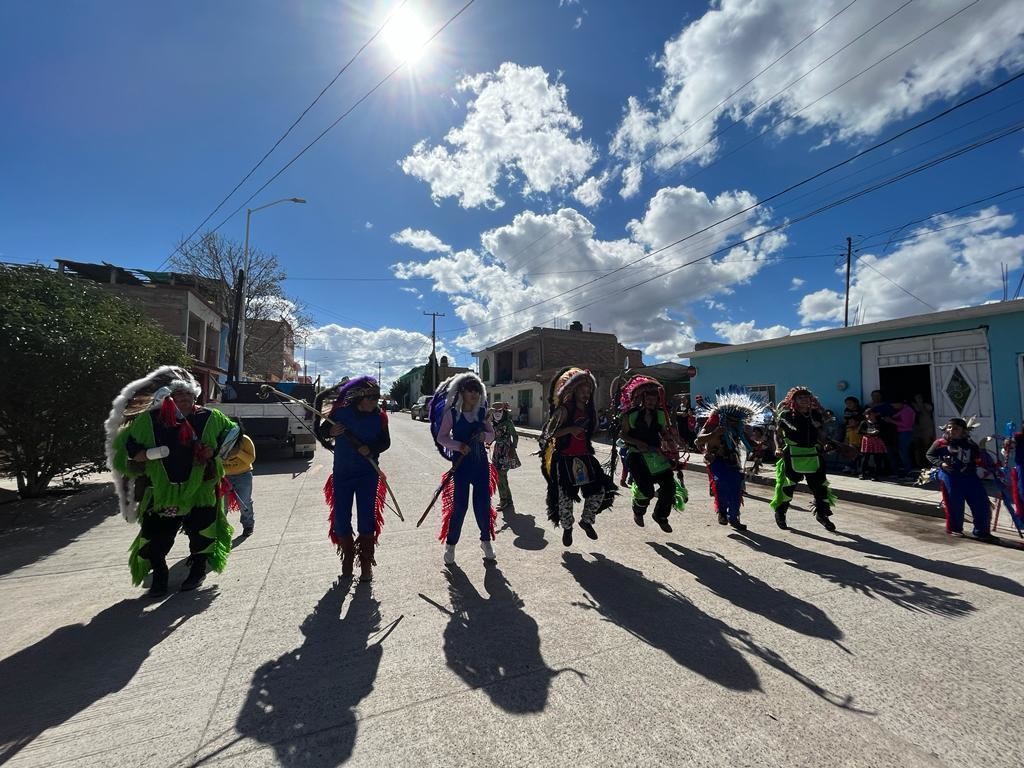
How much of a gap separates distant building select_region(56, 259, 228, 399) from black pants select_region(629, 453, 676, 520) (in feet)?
65.8

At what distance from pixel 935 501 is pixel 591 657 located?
276 inches

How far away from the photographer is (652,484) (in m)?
5.02

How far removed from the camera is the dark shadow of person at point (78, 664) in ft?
7.14

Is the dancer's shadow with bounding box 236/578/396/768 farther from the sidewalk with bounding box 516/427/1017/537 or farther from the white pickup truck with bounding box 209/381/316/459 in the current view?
the white pickup truck with bounding box 209/381/316/459

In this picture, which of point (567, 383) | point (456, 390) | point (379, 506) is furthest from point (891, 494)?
point (379, 506)

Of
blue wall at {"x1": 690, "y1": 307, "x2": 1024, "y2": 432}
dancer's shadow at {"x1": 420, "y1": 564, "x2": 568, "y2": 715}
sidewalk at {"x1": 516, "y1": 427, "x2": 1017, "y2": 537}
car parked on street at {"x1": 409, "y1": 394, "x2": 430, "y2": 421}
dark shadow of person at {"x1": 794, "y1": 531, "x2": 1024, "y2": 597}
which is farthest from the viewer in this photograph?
car parked on street at {"x1": 409, "y1": 394, "x2": 430, "y2": 421}

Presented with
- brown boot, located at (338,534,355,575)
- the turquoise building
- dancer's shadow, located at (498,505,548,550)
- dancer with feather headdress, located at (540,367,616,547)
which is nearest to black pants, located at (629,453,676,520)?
dancer with feather headdress, located at (540,367,616,547)

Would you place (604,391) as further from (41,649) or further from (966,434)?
(41,649)

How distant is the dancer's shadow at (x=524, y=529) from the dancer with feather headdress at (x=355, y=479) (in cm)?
158

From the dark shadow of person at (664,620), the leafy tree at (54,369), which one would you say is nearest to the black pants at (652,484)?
the dark shadow of person at (664,620)

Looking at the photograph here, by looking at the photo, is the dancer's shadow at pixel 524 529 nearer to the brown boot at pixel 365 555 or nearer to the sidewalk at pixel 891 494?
the brown boot at pixel 365 555

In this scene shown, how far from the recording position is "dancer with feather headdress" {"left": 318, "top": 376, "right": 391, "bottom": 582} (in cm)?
382

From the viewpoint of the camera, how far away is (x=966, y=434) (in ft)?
17.1

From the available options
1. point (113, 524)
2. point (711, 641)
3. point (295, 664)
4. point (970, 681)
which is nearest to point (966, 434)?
point (970, 681)
